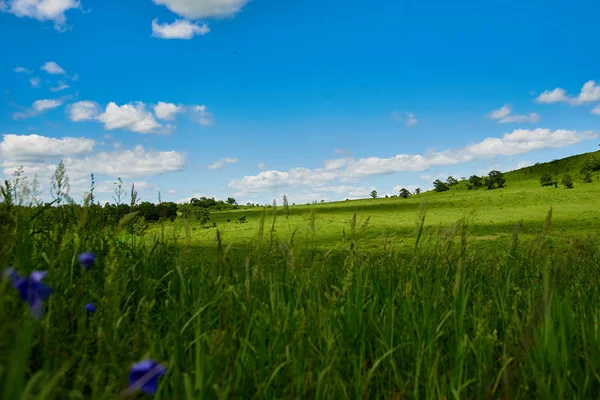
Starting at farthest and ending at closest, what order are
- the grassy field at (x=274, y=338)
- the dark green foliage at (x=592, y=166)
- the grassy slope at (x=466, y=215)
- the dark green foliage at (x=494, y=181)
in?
the dark green foliage at (x=494, y=181)
the dark green foliage at (x=592, y=166)
the grassy slope at (x=466, y=215)
the grassy field at (x=274, y=338)

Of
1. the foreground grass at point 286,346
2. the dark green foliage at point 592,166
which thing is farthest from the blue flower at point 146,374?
the dark green foliage at point 592,166

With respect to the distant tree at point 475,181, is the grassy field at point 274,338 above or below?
below

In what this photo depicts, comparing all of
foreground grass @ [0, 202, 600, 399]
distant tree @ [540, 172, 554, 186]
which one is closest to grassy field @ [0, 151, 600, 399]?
foreground grass @ [0, 202, 600, 399]

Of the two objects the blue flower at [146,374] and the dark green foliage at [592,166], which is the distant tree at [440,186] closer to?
the dark green foliage at [592,166]

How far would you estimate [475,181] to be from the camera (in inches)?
1849

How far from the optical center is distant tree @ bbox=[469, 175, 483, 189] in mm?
46672

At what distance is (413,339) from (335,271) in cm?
216

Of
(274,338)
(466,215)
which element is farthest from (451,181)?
(274,338)

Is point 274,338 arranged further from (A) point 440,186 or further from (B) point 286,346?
(A) point 440,186

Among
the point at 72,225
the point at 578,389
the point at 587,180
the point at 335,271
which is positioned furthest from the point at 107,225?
the point at 587,180

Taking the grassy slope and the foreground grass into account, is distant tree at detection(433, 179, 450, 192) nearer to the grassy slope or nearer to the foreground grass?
the grassy slope

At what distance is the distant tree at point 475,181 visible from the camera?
46.7 m

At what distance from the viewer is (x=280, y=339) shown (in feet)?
8.49

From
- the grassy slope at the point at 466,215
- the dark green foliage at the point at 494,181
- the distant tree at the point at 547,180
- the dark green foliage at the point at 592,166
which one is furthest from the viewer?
the dark green foliage at the point at 494,181
